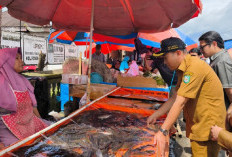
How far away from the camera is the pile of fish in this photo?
1284 millimetres

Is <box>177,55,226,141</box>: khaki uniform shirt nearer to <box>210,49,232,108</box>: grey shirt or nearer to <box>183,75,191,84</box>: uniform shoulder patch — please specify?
<box>183,75,191,84</box>: uniform shoulder patch

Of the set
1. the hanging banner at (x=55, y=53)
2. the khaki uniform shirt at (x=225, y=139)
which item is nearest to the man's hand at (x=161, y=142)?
the khaki uniform shirt at (x=225, y=139)

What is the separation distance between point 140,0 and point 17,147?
2.91 m

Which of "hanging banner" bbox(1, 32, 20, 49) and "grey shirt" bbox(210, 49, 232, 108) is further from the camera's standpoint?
"hanging banner" bbox(1, 32, 20, 49)

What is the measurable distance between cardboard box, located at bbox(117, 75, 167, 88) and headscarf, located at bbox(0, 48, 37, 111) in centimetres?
238

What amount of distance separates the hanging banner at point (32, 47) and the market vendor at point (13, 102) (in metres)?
6.09

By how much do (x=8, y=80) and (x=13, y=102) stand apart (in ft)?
1.05

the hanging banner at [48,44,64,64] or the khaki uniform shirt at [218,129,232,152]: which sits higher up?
the hanging banner at [48,44,64,64]

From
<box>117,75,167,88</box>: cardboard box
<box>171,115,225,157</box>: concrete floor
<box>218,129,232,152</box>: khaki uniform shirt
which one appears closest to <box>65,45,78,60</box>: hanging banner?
<box>117,75,167,88</box>: cardboard box

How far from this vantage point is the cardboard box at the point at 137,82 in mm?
3982

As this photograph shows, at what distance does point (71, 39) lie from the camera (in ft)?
22.7

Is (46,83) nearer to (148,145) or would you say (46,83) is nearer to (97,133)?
(97,133)

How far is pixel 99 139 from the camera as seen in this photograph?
1.52 meters

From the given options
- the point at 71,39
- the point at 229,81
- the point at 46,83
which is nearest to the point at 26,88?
the point at 46,83
